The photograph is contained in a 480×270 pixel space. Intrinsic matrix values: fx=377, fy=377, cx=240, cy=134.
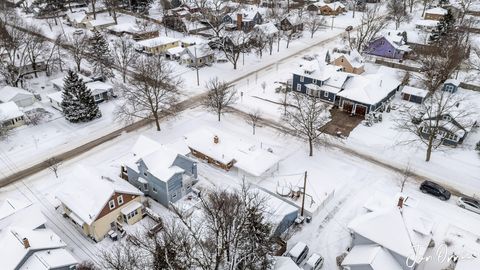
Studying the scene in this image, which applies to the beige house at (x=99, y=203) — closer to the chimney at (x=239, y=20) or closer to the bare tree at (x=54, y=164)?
the bare tree at (x=54, y=164)

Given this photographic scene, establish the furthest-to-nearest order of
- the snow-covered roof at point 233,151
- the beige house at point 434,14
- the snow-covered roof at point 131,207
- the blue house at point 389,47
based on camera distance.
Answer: the beige house at point 434,14, the blue house at point 389,47, the snow-covered roof at point 233,151, the snow-covered roof at point 131,207

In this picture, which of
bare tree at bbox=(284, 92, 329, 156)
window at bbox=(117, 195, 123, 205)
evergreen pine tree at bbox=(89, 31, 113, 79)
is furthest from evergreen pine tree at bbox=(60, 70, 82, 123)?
bare tree at bbox=(284, 92, 329, 156)

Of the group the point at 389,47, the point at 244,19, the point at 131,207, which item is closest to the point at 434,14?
the point at 389,47

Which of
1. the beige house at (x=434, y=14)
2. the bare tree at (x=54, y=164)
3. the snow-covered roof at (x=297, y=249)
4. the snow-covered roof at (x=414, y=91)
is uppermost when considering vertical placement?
the beige house at (x=434, y=14)

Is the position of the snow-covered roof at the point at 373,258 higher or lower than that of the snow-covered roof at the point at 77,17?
lower

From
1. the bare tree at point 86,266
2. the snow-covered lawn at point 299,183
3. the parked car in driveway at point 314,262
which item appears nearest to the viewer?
the bare tree at point 86,266

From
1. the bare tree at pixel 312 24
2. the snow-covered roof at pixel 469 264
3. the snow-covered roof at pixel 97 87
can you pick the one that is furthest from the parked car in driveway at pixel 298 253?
the bare tree at pixel 312 24

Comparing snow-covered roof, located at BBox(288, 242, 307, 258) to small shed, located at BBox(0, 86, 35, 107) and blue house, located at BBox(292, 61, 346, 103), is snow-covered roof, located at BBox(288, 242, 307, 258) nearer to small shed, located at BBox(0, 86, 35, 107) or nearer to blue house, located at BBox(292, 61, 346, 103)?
blue house, located at BBox(292, 61, 346, 103)
